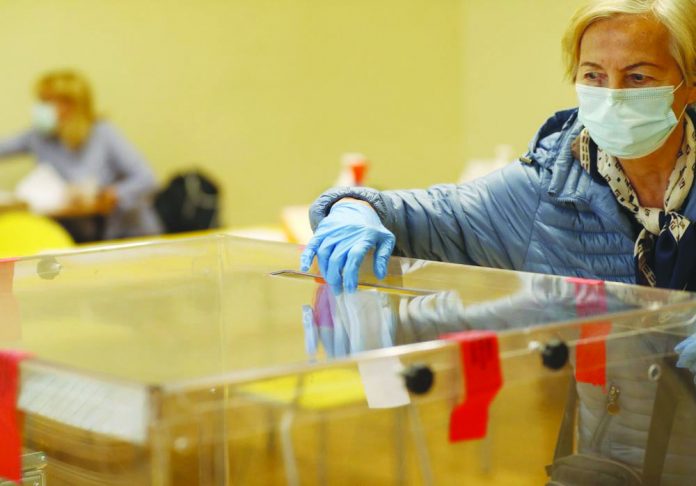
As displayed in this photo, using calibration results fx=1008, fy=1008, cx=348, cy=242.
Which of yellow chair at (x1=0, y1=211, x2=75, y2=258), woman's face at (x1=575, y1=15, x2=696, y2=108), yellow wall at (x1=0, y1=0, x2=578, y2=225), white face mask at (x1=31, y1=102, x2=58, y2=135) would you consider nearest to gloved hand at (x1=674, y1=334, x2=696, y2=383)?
woman's face at (x1=575, y1=15, x2=696, y2=108)

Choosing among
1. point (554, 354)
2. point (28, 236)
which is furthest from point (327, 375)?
point (28, 236)

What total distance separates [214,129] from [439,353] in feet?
17.2

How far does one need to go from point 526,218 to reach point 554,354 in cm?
59

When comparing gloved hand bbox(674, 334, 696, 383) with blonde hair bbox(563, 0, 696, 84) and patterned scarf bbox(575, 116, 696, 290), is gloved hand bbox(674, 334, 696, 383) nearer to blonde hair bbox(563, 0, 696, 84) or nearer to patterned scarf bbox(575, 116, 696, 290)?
patterned scarf bbox(575, 116, 696, 290)

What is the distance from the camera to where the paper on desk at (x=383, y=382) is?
1048 millimetres

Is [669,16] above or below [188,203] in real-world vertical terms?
above

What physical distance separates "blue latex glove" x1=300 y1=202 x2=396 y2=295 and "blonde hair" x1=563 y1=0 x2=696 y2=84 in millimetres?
462

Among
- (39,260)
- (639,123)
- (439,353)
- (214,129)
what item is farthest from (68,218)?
(439,353)

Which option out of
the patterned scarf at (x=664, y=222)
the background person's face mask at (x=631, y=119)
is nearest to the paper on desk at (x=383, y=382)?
the patterned scarf at (x=664, y=222)

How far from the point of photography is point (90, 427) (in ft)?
3.49

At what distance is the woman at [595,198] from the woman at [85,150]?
12.9 feet

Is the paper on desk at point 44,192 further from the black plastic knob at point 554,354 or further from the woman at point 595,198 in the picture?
the black plastic knob at point 554,354

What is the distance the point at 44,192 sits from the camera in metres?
5.18

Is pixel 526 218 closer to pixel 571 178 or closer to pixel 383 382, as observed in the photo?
pixel 571 178
